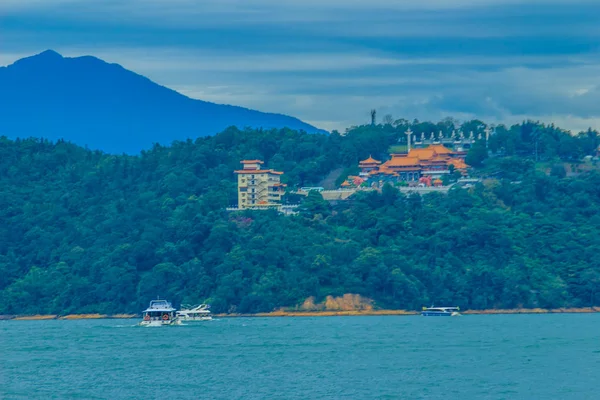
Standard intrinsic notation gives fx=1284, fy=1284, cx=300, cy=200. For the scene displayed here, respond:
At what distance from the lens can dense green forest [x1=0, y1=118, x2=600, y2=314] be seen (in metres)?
113

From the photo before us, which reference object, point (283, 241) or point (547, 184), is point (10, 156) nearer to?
point (283, 241)

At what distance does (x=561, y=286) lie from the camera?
370 feet

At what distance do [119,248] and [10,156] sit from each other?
32905 millimetres

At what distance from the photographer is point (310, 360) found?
228ft

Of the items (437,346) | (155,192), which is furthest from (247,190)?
(437,346)

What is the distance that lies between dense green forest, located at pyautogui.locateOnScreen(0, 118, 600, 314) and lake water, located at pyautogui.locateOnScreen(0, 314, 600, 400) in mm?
11832

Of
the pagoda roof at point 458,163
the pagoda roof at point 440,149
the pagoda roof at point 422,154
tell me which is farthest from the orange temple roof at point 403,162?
the pagoda roof at point 458,163

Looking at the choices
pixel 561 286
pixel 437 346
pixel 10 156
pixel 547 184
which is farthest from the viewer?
pixel 10 156

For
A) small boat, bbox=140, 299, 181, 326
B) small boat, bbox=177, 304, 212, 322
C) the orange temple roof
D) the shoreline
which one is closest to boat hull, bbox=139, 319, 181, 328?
small boat, bbox=140, 299, 181, 326

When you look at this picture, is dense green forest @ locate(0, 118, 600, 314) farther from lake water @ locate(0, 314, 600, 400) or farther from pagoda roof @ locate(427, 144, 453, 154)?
lake water @ locate(0, 314, 600, 400)

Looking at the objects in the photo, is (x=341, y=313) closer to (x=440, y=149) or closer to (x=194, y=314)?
(x=194, y=314)

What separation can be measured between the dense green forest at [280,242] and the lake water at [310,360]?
1183cm

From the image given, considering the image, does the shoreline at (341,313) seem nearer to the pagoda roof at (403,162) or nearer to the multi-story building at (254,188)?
the multi-story building at (254,188)

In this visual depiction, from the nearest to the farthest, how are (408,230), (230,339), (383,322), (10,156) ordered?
(230,339)
(383,322)
(408,230)
(10,156)
